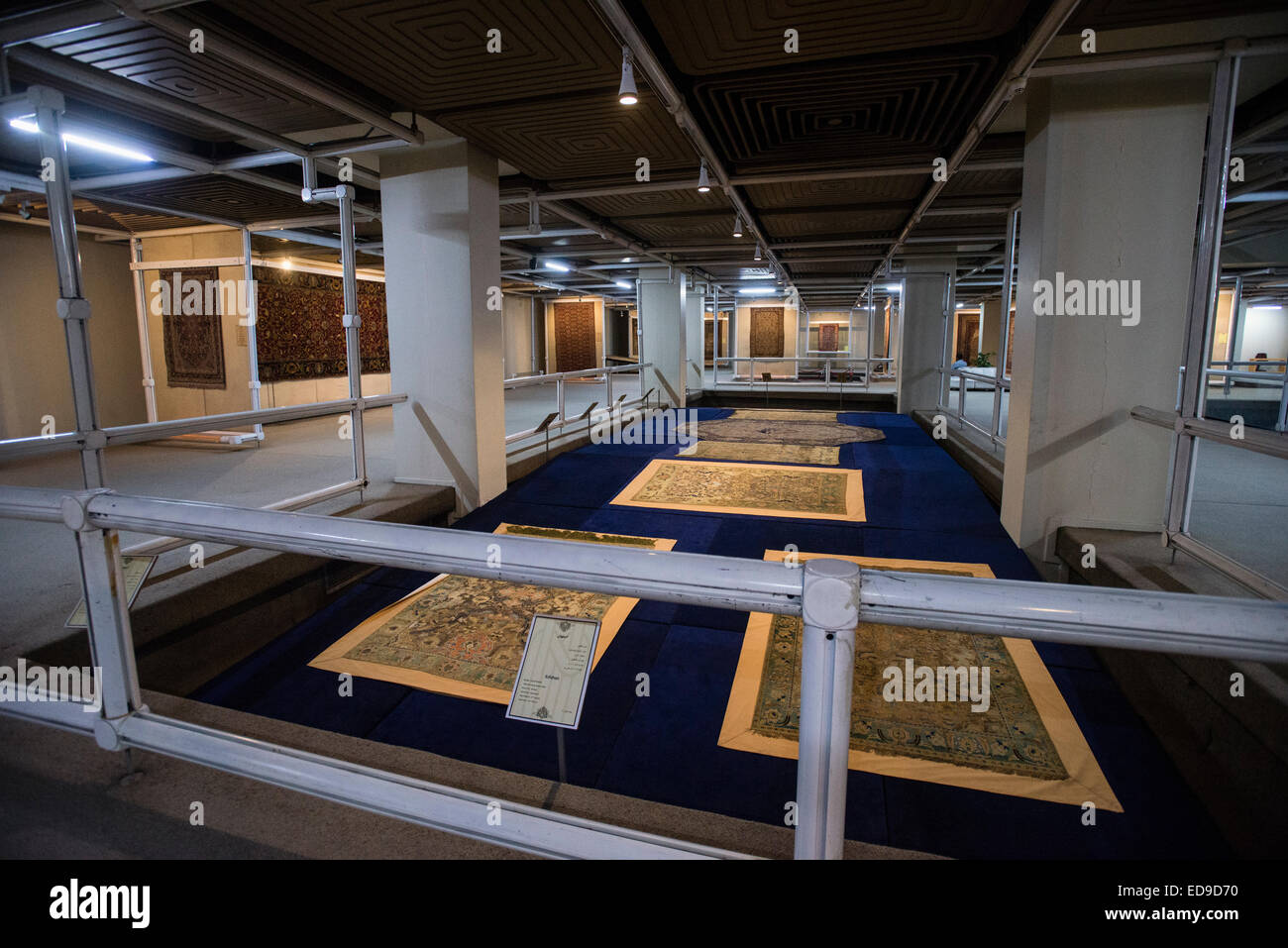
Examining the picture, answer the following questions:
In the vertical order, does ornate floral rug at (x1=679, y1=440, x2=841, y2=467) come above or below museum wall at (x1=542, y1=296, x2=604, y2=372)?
below

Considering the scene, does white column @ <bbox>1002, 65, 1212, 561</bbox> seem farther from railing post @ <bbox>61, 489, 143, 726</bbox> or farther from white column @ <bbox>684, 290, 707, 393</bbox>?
white column @ <bbox>684, 290, 707, 393</bbox>

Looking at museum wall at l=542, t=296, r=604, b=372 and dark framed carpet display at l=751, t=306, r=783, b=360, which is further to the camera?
dark framed carpet display at l=751, t=306, r=783, b=360

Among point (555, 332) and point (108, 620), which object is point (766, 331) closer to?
point (555, 332)

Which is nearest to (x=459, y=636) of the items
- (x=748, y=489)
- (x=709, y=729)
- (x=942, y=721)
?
(x=709, y=729)

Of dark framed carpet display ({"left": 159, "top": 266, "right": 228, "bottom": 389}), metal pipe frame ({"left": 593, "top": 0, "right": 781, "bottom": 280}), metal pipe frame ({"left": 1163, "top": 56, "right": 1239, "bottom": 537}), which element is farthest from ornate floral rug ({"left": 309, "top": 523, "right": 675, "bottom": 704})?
dark framed carpet display ({"left": 159, "top": 266, "right": 228, "bottom": 389})

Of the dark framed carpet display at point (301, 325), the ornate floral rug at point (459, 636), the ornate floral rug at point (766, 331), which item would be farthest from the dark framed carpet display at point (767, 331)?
the ornate floral rug at point (459, 636)

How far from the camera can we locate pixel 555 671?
1.04m

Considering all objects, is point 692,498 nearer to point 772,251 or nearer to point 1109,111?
point 1109,111

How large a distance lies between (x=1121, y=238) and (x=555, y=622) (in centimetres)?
366

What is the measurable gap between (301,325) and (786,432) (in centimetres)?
691

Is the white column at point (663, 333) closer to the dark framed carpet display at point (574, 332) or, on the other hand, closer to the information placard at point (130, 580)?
the dark framed carpet display at point (574, 332)

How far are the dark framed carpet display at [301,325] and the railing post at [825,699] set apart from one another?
310 inches

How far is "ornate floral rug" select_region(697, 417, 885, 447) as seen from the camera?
25.5ft

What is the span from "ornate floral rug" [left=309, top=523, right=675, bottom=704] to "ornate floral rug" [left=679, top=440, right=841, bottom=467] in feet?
11.7
